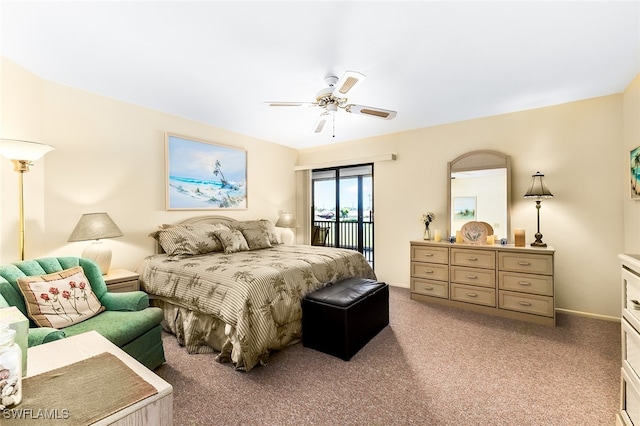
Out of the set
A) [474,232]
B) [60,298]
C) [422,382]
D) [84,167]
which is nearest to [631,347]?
[422,382]

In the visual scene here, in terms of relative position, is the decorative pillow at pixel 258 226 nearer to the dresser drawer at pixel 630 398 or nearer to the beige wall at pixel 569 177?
Result: the beige wall at pixel 569 177

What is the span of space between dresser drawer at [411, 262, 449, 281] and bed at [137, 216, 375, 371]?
810mm

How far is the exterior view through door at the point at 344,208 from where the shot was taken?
4.88 meters

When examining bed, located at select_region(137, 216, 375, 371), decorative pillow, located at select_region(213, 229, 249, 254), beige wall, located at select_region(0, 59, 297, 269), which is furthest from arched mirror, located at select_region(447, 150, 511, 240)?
beige wall, located at select_region(0, 59, 297, 269)

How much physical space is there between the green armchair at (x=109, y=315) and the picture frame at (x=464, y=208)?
3.69m

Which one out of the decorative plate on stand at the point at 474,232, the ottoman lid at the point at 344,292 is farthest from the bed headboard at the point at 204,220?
the decorative plate on stand at the point at 474,232

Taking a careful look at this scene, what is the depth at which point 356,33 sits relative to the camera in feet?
6.52

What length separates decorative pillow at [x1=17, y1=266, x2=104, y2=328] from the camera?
6.02 ft

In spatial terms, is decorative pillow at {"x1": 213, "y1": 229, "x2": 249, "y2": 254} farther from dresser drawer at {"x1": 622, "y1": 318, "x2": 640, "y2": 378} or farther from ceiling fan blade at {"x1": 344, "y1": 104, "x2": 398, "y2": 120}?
dresser drawer at {"x1": 622, "y1": 318, "x2": 640, "y2": 378}

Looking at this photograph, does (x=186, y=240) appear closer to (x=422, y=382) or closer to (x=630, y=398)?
(x=422, y=382)

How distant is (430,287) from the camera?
371cm

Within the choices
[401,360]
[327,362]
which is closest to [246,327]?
[327,362]

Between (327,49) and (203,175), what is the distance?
2.63 meters

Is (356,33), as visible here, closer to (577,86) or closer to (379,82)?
(379,82)
